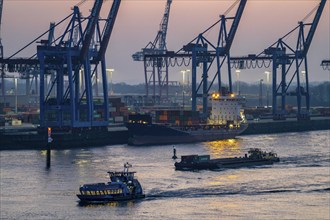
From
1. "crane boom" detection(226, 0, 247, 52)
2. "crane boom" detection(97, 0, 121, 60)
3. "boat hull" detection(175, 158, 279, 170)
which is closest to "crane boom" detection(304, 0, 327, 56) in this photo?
"crane boom" detection(226, 0, 247, 52)

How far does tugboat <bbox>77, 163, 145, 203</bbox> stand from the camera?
62.2 m

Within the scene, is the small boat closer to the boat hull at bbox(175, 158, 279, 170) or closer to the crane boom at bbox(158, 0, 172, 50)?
the boat hull at bbox(175, 158, 279, 170)

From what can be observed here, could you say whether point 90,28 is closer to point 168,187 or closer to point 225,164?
point 225,164

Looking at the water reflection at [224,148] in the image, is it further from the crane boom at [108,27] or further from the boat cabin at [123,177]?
the boat cabin at [123,177]

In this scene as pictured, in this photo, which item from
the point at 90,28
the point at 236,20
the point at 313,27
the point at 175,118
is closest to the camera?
the point at 90,28

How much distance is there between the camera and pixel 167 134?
112 meters

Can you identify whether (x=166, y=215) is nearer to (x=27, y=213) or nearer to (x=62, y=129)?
(x=27, y=213)

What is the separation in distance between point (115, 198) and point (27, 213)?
242 inches

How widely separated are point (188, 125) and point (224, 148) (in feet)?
42.7

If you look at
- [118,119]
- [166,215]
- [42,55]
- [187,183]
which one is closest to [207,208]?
[166,215]

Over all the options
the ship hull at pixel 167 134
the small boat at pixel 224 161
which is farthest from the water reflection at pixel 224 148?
the small boat at pixel 224 161

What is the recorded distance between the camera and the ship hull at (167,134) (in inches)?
4322

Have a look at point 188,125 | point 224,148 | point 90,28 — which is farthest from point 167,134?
point 90,28

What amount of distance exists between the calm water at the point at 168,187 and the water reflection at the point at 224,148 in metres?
0.22
